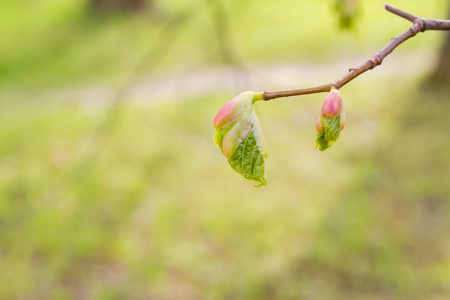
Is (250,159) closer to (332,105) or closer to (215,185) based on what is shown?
(332,105)

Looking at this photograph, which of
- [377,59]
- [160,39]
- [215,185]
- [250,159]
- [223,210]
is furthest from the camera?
[160,39]

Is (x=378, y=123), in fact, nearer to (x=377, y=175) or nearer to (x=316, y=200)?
(x=377, y=175)

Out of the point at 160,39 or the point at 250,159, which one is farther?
the point at 160,39

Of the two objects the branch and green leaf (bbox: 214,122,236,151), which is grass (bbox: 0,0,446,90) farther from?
the branch

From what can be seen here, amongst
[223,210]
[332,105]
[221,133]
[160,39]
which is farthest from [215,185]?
[160,39]

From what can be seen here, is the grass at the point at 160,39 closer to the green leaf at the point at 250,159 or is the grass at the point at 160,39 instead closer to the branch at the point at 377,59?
the green leaf at the point at 250,159

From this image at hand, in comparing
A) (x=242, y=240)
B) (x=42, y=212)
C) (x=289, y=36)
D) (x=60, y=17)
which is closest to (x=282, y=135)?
(x=242, y=240)
